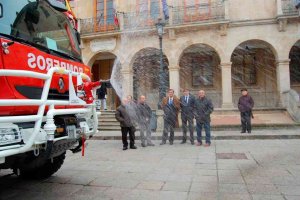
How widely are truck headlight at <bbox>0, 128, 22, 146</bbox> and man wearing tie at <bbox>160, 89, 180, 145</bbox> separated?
7.62 meters

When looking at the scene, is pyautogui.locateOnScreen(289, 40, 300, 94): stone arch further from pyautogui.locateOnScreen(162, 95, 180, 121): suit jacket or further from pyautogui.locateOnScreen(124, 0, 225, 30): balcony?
pyautogui.locateOnScreen(162, 95, 180, 121): suit jacket

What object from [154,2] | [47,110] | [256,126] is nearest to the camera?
[47,110]

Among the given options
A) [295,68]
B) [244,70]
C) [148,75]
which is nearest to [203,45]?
[244,70]

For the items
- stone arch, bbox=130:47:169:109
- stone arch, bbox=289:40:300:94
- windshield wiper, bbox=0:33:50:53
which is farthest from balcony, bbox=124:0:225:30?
windshield wiper, bbox=0:33:50:53

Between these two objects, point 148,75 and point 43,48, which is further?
point 148,75

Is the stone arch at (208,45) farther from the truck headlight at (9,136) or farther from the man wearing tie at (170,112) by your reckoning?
the truck headlight at (9,136)

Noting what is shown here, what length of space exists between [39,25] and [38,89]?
40.6 inches

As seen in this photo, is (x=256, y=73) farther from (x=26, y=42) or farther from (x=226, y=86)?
(x=26, y=42)

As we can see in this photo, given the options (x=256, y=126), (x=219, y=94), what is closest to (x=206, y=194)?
(x=256, y=126)

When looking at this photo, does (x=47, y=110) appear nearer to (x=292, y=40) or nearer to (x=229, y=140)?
(x=229, y=140)

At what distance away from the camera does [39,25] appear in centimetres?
448

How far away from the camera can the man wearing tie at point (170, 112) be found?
10.8 metres

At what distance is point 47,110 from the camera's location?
13.2 ft

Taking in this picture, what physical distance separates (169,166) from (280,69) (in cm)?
1298
